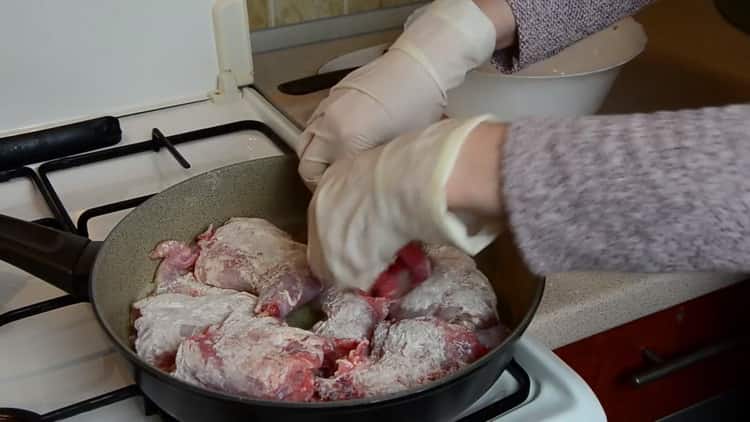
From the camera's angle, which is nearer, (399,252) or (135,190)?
(399,252)

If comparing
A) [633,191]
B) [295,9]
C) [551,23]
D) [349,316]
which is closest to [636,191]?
[633,191]

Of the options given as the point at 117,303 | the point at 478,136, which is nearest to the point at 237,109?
the point at 117,303

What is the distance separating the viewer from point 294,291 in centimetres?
58

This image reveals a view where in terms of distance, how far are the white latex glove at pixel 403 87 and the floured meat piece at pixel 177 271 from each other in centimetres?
11

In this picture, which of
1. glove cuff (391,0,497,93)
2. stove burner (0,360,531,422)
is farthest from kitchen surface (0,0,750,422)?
glove cuff (391,0,497,93)

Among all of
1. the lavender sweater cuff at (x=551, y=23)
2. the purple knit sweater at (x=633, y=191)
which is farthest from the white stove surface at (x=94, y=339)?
the lavender sweater cuff at (x=551, y=23)

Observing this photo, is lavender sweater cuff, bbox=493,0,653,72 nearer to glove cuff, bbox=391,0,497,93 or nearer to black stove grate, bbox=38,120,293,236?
glove cuff, bbox=391,0,497,93

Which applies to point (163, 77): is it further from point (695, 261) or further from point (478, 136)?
point (695, 261)

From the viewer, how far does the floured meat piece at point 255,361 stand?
18.7 inches

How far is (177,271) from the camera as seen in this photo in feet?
2.03

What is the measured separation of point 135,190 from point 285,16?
371mm

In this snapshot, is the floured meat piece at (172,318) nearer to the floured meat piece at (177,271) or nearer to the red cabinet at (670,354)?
the floured meat piece at (177,271)

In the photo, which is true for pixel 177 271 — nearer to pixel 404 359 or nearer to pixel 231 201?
pixel 231 201

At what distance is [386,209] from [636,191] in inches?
6.0
